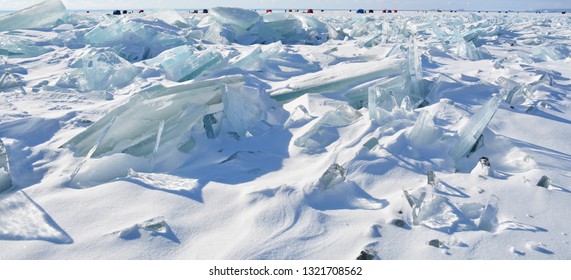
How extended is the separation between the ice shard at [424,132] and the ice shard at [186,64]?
2.21m

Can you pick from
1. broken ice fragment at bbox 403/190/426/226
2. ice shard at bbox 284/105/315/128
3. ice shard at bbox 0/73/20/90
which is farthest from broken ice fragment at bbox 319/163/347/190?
ice shard at bbox 0/73/20/90

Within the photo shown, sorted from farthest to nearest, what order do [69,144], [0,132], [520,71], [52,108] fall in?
1. [520,71]
2. [52,108]
3. [0,132]
4. [69,144]

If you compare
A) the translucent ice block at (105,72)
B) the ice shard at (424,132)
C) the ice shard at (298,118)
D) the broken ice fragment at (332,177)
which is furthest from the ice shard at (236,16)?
the broken ice fragment at (332,177)

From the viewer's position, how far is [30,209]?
5.14ft

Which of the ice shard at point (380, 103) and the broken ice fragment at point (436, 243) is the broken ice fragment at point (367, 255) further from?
the ice shard at point (380, 103)

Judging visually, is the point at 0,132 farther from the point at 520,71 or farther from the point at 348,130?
the point at 520,71

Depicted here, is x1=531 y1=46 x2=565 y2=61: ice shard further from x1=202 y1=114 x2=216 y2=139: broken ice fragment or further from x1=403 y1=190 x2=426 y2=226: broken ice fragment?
x1=202 y1=114 x2=216 y2=139: broken ice fragment

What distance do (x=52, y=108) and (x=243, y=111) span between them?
1460mm

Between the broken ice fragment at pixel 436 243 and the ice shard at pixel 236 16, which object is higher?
the ice shard at pixel 236 16

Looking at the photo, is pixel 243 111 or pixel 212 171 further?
pixel 243 111

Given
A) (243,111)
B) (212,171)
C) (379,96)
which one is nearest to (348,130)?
(379,96)

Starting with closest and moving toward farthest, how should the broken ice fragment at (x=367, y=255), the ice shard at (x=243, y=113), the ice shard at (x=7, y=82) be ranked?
the broken ice fragment at (x=367, y=255)
the ice shard at (x=243, y=113)
the ice shard at (x=7, y=82)

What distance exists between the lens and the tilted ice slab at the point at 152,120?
206 cm

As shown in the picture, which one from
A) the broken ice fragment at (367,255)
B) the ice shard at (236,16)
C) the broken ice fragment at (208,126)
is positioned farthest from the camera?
the ice shard at (236,16)
